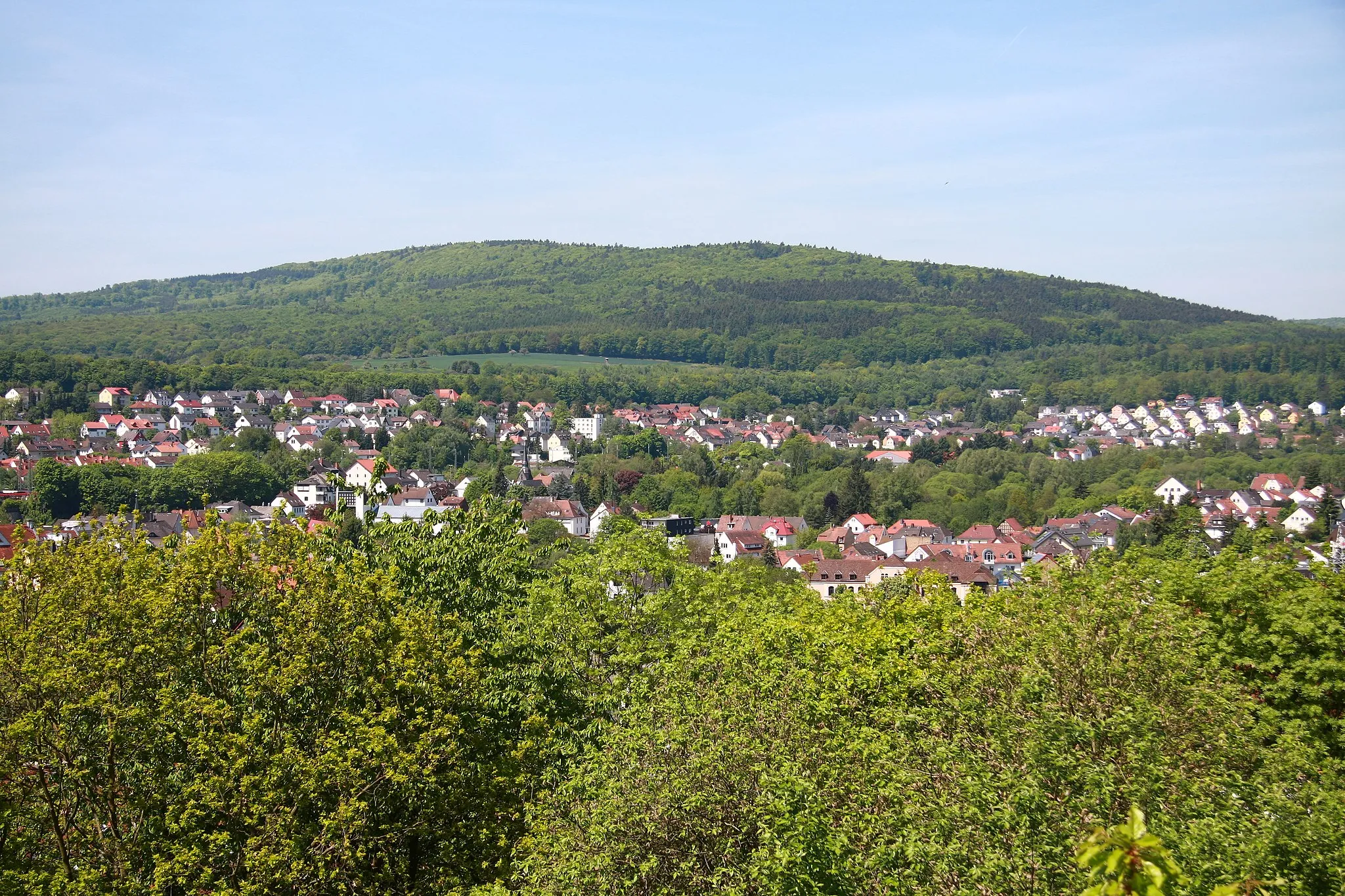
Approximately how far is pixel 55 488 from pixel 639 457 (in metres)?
41.3

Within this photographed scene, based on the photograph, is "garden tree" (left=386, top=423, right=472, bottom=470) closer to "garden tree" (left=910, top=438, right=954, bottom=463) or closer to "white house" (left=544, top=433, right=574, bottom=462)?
"white house" (left=544, top=433, right=574, bottom=462)

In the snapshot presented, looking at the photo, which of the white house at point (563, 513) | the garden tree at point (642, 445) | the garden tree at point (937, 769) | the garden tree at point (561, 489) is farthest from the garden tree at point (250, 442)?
the garden tree at point (937, 769)

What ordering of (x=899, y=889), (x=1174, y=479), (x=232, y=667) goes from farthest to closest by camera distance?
(x=1174, y=479) → (x=232, y=667) → (x=899, y=889)

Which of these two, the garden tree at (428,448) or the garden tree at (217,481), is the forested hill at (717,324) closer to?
the garden tree at (428,448)

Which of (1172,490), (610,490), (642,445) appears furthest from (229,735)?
(642,445)

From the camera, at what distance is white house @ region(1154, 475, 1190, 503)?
73012 mm

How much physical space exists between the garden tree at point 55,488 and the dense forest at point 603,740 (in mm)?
55772

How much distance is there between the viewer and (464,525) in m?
17.8

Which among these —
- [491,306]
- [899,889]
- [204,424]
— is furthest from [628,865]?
[491,306]

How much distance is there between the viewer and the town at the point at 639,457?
55.3m

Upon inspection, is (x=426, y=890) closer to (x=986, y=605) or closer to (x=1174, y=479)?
(x=986, y=605)

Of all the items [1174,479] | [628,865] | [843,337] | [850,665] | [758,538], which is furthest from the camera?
[843,337]

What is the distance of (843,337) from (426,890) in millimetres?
159486

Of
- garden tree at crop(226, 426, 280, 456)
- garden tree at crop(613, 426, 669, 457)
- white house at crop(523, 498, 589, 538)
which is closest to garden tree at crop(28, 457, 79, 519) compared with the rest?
garden tree at crop(226, 426, 280, 456)
